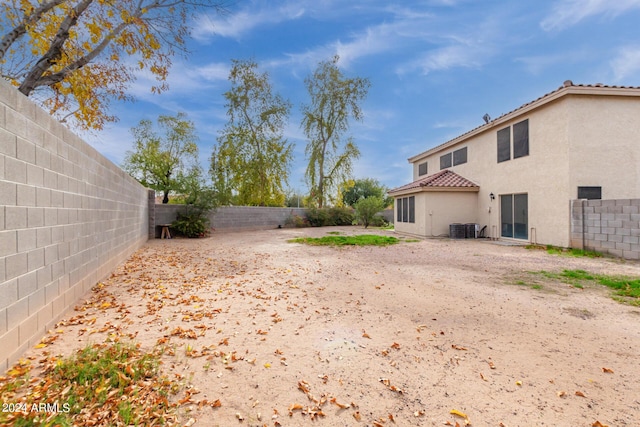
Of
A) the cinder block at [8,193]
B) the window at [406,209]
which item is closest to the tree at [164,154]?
the window at [406,209]


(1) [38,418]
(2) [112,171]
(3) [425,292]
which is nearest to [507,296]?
(3) [425,292]

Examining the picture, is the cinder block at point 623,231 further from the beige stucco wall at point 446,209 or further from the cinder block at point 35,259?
the cinder block at point 35,259

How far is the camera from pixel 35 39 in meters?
6.97

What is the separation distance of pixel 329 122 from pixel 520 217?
52.2 feet

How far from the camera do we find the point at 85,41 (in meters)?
7.76

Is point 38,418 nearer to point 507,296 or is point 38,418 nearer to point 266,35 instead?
point 507,296

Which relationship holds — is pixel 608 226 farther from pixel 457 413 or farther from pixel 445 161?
pixel 457 413

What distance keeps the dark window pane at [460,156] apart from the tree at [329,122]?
364 inches

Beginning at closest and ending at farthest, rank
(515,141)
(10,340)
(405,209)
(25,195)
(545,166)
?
1. (10,340)
2. (25,195)
3. (545,166)
4. (515,141)
5. (405,209)

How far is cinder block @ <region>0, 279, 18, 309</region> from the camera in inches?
88.4

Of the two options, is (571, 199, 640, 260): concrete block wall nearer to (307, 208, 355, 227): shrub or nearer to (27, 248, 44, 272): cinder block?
(27, 248, 44, 272): cinder block

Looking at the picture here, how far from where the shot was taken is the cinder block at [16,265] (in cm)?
235

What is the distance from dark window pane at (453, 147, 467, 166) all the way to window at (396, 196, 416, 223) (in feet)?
9.77

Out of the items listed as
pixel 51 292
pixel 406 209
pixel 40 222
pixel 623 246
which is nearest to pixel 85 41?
pixel 40 222
